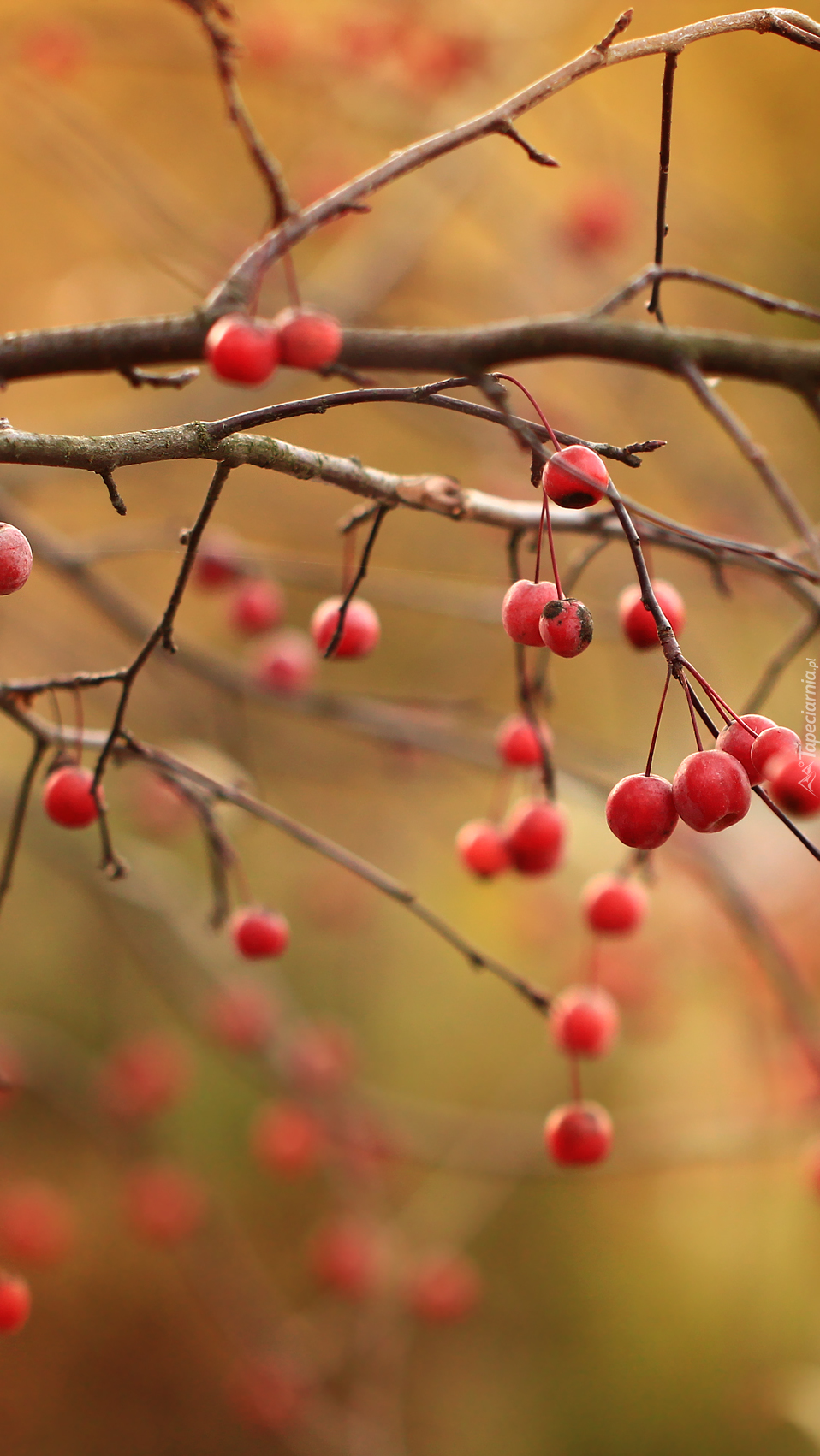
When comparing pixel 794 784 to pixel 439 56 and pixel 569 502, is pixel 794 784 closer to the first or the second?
pixel 569 502

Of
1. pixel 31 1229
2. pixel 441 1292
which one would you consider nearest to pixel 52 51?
pixel 31 1229

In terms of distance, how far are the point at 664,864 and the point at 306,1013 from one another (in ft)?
4.71

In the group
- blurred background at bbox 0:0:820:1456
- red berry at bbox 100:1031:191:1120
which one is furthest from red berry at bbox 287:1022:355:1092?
red berry at bbox 100:1031:191:1120

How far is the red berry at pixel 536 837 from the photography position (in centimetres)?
112

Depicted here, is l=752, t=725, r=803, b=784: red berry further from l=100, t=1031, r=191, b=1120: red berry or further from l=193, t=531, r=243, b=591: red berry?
l=100, t=1031, r=191, b=1120: red berry

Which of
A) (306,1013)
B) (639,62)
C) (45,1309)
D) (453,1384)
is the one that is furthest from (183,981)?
(639,62)

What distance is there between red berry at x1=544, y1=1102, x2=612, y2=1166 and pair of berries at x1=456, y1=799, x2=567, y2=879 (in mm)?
281

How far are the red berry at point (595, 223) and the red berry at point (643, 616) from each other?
1900mm

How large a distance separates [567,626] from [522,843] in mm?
539

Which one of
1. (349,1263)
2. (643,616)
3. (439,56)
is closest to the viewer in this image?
(643,616)

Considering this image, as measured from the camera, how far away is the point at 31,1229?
2.21 meters

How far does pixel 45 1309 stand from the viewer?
295 cm

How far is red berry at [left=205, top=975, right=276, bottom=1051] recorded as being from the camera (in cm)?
195

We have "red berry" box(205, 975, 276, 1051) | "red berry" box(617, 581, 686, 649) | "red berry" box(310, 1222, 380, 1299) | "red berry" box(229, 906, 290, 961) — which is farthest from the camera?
"red berry" box(310, 1222, 380, 1299)
